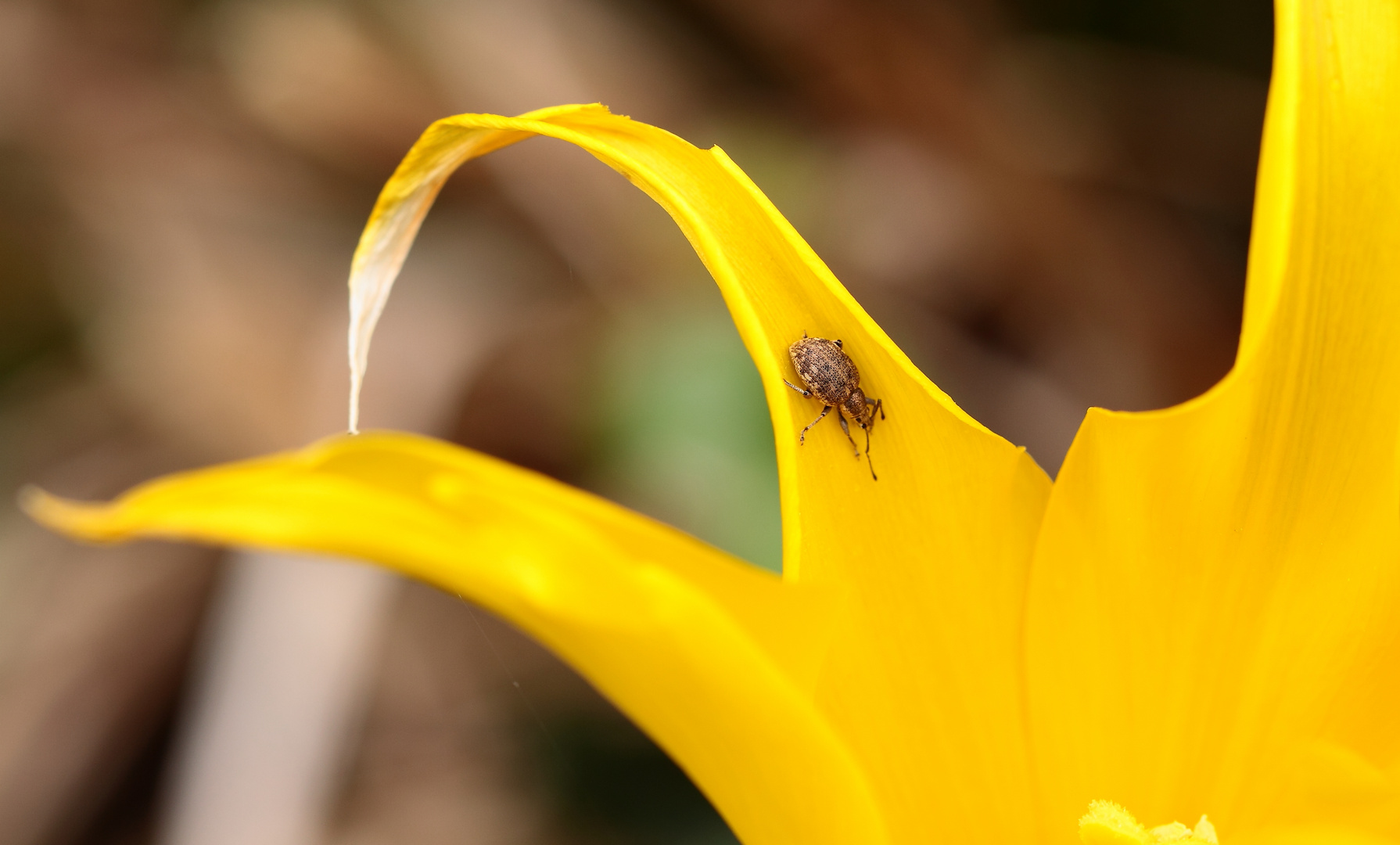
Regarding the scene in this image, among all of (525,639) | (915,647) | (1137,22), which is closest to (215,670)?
(525,639)

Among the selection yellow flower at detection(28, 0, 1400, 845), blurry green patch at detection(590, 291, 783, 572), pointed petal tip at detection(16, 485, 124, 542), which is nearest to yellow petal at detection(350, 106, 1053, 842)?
yellow flower at detection(28, 0, 1400, 845)

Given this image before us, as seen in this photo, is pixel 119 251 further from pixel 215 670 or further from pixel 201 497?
pixel 201 497

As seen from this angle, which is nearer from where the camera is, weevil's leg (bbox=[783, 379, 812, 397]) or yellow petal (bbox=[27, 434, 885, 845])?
yellow petal (bbox=[27, 434, 885, 845])

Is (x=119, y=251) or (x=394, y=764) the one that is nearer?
(x=394, y=764)

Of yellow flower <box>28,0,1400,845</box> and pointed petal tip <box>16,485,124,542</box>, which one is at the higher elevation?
yellow flower <box>28,0,1400,845</box>

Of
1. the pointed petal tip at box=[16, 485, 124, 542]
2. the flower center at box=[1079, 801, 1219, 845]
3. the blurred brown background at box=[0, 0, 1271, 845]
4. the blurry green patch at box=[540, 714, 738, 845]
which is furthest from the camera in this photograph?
the blurred brown background at box=[0, 0, 1271, 845]

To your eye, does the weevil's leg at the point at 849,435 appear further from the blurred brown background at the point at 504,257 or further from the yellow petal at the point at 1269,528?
the blurred brown background at the point at 504,257

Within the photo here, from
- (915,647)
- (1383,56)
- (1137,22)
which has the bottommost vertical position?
(915,647)

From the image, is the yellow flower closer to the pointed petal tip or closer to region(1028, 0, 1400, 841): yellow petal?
region(1028, 0, 1400, 841): yellow petal
